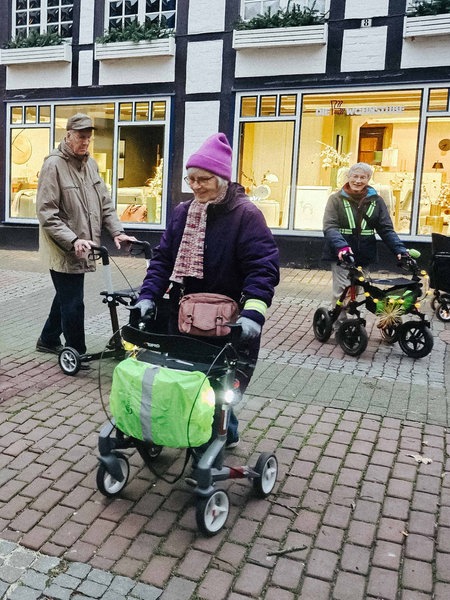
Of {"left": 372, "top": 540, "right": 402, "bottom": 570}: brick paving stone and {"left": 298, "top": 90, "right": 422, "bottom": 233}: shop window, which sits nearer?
{"left": 372, "top": 540, "right": 402, "bottom": 570}: brick paving stone

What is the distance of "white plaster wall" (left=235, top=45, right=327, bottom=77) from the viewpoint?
11758 mm

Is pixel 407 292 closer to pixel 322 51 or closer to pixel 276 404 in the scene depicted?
pixel 276 404

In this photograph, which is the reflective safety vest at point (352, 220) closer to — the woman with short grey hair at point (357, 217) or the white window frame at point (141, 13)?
the woman with short grey hair at point (357, 217)

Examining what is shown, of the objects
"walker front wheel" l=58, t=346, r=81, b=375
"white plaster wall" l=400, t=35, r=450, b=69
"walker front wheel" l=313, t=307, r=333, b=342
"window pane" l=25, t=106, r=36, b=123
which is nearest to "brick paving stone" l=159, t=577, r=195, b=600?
"walker front wheel" l=58, t=346, r=81, b=375

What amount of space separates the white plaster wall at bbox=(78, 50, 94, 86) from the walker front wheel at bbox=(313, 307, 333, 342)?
351 inches

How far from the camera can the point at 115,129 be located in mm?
13719

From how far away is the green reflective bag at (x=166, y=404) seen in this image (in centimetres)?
310

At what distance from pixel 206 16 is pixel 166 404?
11.2 meters

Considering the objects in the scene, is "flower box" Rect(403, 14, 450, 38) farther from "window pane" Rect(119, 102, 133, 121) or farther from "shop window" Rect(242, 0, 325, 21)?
"window pane" Rect(119, 102, 133, 121)

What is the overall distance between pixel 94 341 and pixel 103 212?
1.65 meters

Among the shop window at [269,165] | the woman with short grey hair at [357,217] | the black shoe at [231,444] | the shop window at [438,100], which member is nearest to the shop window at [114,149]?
the shop window at [269,165]

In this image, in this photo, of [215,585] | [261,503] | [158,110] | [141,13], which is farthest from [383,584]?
[141,13]

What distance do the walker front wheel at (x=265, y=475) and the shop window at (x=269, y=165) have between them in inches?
365

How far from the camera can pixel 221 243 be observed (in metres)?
3.60
